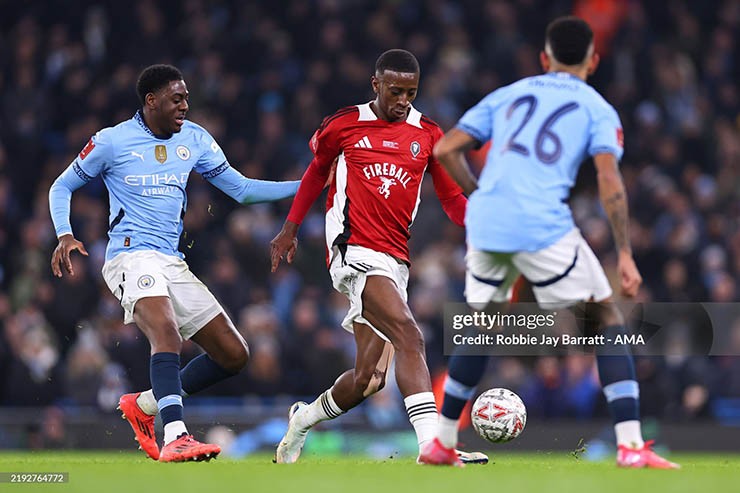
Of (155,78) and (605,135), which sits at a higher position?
(155,78)

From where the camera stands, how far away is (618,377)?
6.32 meters

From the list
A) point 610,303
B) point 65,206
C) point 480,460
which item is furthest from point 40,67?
point 610,303

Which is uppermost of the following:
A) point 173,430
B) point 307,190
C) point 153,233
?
point 307,190

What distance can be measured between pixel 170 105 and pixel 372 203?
1.43 metres

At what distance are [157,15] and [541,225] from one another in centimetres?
1269

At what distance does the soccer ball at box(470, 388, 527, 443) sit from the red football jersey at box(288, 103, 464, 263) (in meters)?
1.04

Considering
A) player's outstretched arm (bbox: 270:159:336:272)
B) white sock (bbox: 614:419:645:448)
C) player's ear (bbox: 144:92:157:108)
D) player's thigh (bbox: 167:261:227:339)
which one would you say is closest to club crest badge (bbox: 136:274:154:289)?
player's thigh (bbox: 167:261:227:339)

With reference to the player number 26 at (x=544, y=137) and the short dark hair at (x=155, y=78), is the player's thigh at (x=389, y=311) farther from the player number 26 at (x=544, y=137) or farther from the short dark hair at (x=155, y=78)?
the short dark hair at (x=155, y=78)

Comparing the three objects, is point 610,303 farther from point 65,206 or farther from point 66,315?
point 66,315

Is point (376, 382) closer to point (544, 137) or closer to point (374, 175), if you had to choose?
point (374, 175)

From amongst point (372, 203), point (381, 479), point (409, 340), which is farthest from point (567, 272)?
point (372, 203)

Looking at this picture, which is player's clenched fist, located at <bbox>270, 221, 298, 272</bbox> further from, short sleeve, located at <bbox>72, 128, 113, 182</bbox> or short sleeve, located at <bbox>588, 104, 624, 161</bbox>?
short sleeve, located at <bbox>588, 104, 624, 161</bbox>

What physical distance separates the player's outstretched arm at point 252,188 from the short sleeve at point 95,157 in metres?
0.81

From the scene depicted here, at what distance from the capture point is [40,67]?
17.4 metres
